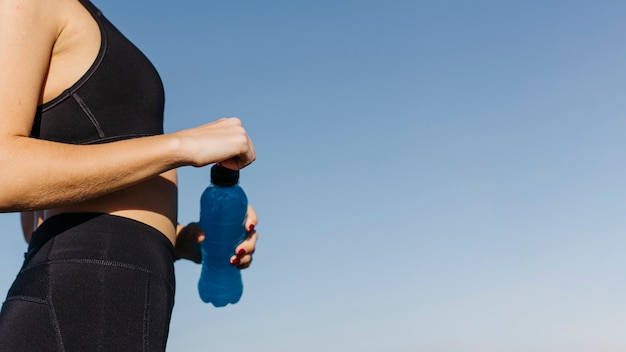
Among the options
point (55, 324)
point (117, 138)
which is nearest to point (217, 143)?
point (117, 138)

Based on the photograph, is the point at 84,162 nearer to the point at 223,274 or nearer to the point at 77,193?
the point at 77,193

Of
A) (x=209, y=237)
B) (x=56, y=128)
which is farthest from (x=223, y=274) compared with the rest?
(x=56, y=128)

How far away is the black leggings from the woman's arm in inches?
8.9

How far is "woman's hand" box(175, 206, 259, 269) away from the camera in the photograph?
3.90m

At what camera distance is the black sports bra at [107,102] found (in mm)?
3053

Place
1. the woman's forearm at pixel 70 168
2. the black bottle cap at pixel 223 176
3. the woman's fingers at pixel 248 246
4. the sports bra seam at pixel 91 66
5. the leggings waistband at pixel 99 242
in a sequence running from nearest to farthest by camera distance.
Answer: the woman's forearm at pixel 70 168 → the leggings waistband at pixel 99 242 → the sports bra seam at pixel 91 66 → the black bottle cap at pixel 223 176 → the woman's fingers at pixel 248 246

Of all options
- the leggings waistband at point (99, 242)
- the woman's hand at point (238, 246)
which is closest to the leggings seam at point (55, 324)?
the leggings waistband at point (99, 242)

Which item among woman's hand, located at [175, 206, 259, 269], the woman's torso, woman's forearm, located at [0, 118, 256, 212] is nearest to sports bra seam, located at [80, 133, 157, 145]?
the woman's torso

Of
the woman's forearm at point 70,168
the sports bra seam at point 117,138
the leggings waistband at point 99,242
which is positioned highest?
the sports bra seam at point 117,138

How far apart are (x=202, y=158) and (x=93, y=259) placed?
1.88 ft

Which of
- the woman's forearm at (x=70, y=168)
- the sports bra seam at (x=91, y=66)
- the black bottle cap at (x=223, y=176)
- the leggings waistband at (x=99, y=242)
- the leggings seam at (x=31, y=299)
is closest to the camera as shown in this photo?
the woman's forearm at (x=70, y=168)

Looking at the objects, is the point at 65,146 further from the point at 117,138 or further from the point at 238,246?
the point at 238,246

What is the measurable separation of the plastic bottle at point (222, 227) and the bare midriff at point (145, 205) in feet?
0.99

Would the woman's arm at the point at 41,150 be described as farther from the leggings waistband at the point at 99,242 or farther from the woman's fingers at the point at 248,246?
the woman's fingers at the point at 248,246
